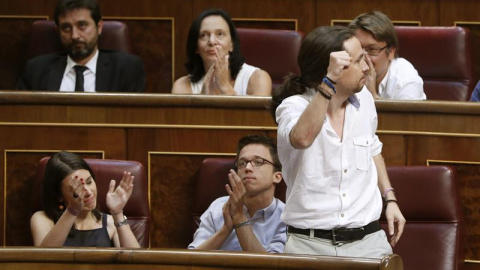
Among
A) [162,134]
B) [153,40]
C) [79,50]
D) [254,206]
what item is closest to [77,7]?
[79,50]

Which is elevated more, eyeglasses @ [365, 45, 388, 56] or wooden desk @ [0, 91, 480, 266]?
eyeglasses @ [365, 45, 388, 56]

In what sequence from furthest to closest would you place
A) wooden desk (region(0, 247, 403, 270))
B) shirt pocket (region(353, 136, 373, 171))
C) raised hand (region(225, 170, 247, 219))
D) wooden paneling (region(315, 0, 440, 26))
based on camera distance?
wooden paneling (region(315, 0, 440, 26)), raised hand (region(225, 170, 247, 219)), shirt pocket (region(353, 136, 373, 171)), wooden desk (region(0, 247, 403, 270))

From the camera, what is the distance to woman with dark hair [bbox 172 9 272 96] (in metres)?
1.92

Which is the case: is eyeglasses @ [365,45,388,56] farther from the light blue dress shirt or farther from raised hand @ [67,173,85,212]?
raised hand @ [67,173,85,212]

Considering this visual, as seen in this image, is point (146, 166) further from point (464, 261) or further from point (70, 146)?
point (464, 261)

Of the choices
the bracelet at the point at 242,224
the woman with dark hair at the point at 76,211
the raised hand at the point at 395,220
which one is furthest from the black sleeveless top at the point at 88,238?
the raised hand at the point at 395,220

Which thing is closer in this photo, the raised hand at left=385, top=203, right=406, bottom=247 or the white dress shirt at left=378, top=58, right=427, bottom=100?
the raised hand at left=385, top=203, right=406, bottom=247

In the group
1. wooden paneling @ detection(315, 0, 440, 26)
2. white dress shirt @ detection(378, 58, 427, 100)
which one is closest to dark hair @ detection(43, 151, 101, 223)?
white dress shirt @ detection(378, 58, 427, 100)

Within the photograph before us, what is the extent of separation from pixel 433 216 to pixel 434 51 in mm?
606

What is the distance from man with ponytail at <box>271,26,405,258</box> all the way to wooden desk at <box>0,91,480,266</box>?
438 millimetres

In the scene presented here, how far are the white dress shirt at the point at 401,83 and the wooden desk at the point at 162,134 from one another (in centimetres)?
20

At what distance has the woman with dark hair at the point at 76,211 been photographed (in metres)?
1.52

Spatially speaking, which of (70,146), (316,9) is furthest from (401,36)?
(70,146)

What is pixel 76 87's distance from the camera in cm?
204
